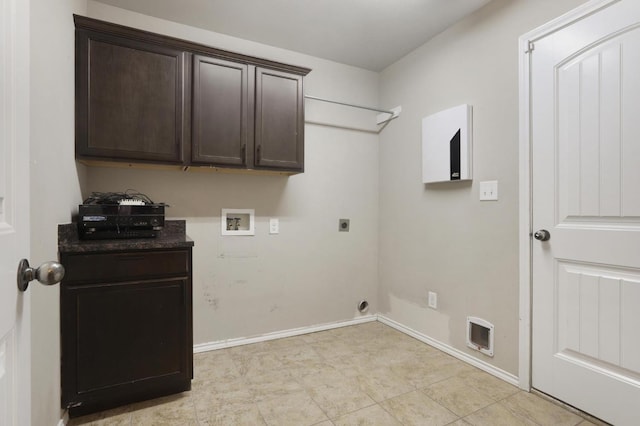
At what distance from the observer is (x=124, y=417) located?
1731 millimetres

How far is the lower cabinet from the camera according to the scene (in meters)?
1.67

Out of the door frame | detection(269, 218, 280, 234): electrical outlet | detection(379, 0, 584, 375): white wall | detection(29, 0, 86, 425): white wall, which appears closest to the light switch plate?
detection(379, 0, 584, 375): white wall

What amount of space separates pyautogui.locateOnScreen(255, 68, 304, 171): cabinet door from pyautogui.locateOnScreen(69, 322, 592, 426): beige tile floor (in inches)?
57.7

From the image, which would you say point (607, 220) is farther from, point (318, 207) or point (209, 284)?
point (209, 284)

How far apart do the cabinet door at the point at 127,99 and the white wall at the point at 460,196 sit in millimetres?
1897

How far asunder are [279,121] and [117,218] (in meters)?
Answer: 1.29

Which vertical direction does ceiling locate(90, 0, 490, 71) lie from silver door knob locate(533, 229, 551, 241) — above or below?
above

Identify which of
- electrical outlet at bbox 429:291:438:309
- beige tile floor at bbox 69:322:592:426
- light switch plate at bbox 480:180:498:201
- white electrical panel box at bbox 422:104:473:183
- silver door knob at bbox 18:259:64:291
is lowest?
beige tile floor at bbox 69:322:592:426

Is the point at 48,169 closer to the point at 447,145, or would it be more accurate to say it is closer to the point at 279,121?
the point at 279,121

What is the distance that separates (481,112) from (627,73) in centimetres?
79

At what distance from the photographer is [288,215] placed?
2.90 meters

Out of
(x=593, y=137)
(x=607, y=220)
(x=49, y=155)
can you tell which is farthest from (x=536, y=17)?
(x=49, y=155)

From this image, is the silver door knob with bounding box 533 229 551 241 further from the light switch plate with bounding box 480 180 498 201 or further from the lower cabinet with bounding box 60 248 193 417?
the lower cabinet with bounding box 60 248 193 417

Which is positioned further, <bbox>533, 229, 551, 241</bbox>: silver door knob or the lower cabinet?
<bbox>533, 229, 551, 241</bbox>: silver door knob
